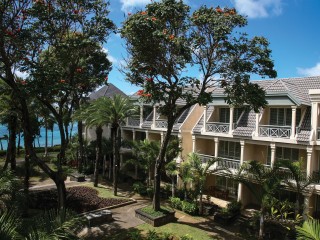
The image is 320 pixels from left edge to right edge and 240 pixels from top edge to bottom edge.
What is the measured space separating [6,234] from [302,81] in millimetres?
22714

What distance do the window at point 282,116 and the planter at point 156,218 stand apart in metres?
10.5

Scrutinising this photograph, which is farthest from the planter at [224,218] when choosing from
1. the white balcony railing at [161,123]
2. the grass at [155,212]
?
the white balcony railing at [161,123]

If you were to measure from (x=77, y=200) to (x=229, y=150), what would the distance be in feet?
42.8

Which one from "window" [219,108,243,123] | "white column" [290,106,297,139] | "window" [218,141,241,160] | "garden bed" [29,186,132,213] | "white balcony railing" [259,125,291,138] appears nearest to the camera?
"white column" [290,106,297,139]

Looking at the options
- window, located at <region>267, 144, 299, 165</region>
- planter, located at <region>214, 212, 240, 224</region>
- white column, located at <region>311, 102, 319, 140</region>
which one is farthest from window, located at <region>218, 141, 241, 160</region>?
white column, located at <region>311, 102, 319, 140</region>

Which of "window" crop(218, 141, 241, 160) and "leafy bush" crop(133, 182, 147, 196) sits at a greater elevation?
"window" crop(218, 141, 241, 160)

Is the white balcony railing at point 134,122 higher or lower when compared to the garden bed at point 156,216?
higher

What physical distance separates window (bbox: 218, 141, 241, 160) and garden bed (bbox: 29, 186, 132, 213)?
912 cm

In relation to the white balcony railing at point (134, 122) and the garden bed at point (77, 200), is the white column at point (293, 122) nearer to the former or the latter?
the garden bed at point (77, 200)

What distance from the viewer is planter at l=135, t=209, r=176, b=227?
17.0m

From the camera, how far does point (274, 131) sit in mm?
19953

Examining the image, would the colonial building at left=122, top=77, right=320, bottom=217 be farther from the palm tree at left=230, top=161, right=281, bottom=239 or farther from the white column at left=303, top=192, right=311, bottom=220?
the palm tree at left=230, top=161, right=281, bottom=239

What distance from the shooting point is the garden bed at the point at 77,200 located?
19109 millimetres

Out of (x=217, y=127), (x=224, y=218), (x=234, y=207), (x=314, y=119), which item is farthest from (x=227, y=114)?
(x=224, y=218)
